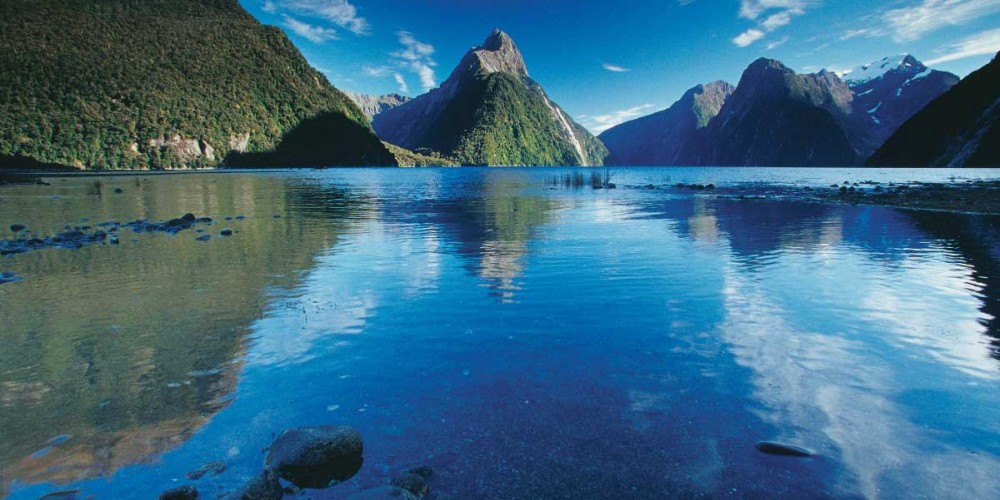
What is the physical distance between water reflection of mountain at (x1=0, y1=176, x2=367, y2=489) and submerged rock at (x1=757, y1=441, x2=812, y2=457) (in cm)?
796

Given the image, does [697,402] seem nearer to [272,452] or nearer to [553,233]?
[272,452]

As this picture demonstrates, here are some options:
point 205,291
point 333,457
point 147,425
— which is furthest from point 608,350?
point 205,291

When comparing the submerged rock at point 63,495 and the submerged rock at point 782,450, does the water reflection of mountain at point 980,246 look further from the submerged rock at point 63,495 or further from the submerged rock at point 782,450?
the submerged rock at point 63,495

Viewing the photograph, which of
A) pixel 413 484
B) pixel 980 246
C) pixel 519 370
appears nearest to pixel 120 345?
pixel 413 484

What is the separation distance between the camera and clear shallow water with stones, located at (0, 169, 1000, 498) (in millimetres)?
5848

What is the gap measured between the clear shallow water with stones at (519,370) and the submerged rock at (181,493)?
25cm

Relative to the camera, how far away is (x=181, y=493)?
517cm

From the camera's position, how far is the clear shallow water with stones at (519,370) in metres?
5.85

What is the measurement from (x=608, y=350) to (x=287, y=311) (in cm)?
842

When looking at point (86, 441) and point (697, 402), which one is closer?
point (86, 441)

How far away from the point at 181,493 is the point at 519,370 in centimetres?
537

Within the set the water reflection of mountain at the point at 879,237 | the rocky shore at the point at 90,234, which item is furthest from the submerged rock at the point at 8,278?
the water reflection of mountain at the point at 879,237

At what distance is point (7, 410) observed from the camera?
281 inches

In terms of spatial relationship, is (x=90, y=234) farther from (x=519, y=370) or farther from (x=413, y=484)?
(x=413, y=484)
